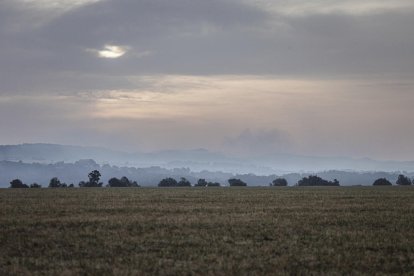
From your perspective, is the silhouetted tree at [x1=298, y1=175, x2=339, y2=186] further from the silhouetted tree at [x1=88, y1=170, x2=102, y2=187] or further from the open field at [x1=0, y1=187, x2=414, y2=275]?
the open field at [x1=0, y1=187, x2=414, y2=275]

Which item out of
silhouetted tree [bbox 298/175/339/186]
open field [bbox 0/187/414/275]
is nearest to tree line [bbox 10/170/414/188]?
silhouetted tree [bbox 298/175/339/186]

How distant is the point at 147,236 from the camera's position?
21766 millimetres

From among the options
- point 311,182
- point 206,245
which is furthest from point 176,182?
point 206,245

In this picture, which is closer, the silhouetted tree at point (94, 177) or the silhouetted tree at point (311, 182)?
the silhouetted tree at point (94, 177)

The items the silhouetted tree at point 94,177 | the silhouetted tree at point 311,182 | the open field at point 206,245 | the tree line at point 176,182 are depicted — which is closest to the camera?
the open field at point 206,245

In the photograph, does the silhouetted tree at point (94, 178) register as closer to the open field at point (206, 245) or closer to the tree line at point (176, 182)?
the tree line at point (176, 182)

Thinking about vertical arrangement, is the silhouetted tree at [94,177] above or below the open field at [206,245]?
above

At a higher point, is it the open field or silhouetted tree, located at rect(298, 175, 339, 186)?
silhouetted tree, located at rect(298, 175, 339, 186)

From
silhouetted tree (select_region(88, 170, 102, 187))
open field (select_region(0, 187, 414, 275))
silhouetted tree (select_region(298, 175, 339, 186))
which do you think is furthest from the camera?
silhouetted tree (select_region(298, 175, 339, 186))

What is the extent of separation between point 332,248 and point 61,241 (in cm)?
1076

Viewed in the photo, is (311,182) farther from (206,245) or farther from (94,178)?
(206,245)

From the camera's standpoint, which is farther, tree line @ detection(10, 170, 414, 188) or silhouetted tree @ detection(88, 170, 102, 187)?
silhouetted tree @ detection(88, 170, 102, 187)

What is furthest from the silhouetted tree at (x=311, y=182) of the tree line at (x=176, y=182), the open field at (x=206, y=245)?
the open field at (x=206, y=245)

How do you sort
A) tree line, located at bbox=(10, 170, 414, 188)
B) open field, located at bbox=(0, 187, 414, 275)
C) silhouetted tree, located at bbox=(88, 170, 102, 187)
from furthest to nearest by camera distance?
silhouetted tree, located at bbox=(88, 170, 102, 187), tree line, located at bbox=(10, 170, 414, 188), open field, located at bbox=(0, 187, 414, 275)
